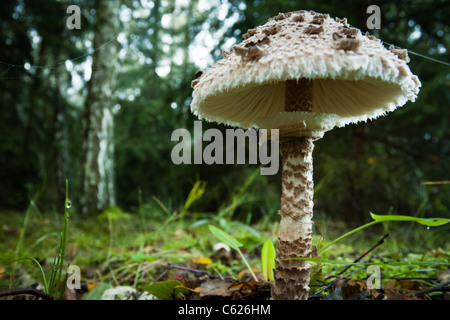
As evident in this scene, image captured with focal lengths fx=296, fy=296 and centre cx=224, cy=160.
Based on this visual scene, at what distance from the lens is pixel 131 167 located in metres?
10.8

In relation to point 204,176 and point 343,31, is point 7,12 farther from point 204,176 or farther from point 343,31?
point 343,31

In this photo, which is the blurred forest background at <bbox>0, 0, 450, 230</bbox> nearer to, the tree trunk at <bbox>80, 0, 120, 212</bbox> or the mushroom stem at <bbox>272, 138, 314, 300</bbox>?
the tree trunk at <bbox>80, 0, 120, 212</bbox>

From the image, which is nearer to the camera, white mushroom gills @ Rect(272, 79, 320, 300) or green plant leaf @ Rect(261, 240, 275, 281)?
white mushroom gills @ Rect(272, 79, 320, 300)

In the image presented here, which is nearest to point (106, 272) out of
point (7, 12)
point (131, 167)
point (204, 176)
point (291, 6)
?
point (204, 176)

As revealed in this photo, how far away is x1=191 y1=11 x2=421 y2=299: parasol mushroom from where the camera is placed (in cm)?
110

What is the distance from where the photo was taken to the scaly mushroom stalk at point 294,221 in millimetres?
1407

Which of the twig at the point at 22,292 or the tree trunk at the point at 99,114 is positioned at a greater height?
the tree trunk at the point at 99,114

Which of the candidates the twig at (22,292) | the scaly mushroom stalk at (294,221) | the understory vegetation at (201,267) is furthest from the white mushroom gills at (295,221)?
the twig at (22,292)

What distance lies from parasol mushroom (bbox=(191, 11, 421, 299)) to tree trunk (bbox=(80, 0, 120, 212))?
162 inches

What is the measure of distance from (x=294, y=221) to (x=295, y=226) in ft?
0.08

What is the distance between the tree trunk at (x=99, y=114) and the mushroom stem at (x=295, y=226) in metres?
4.51

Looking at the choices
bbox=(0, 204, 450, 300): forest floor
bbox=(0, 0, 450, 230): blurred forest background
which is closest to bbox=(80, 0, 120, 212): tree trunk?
bbox=(0, 0, 450, 230): blurred forest background

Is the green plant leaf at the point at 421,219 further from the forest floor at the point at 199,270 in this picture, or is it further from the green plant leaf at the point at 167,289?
the green plant leaf at the point at 167,289
